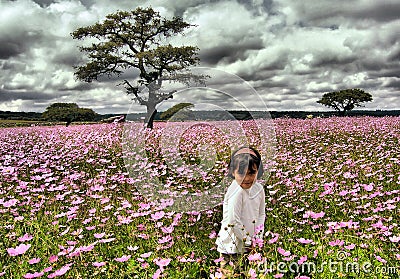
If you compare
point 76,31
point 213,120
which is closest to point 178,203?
point 213,120

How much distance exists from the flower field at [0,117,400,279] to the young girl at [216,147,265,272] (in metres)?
0.21

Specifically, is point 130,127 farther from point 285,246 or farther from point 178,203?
point 285,246

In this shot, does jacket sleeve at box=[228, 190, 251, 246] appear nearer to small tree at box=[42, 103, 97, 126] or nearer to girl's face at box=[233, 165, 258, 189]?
girl's face at box=[233, 165, 258, 189]

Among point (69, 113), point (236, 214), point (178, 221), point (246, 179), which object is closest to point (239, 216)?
point (236, 214)

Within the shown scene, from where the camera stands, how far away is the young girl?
3242 millimetres

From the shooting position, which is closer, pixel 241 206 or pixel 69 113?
pixel 241 206

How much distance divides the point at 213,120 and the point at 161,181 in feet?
6.53

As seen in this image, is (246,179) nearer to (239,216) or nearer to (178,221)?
(239,216)

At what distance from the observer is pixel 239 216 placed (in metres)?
3.28

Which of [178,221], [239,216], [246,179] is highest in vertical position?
[246,179]

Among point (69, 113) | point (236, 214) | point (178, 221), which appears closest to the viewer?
point (236, 214)

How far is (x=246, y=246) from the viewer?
323 cm

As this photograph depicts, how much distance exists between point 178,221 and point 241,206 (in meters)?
1.16

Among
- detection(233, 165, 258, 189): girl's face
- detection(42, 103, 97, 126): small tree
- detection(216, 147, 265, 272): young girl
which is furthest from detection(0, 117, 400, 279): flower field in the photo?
detection(42, 103, 97, 126): small tree
